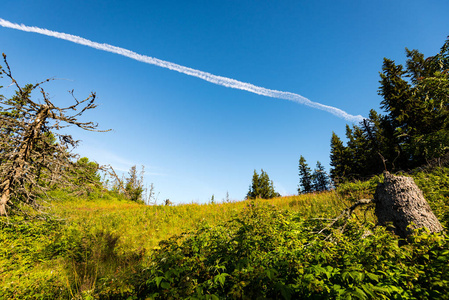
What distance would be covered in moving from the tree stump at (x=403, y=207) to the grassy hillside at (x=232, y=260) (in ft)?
1.03

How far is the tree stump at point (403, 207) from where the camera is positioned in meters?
2.75

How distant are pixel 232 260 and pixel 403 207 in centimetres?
277

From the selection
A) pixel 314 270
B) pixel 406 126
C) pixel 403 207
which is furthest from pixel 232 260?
pixel 406 126

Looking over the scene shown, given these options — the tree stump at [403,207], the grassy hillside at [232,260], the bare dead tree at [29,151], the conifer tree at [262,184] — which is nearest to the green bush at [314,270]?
the grassy hillside at [232,260]

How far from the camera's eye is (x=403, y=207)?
288 centimetres

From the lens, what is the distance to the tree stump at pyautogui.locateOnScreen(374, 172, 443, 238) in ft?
9.01

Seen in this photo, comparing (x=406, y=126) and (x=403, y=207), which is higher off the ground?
(x=406, y=126)

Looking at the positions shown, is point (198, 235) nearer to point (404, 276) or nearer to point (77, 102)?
point (404, 276)

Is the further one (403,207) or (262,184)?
(262,184)

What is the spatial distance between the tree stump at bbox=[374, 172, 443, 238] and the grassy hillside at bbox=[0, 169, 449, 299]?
0.31 meters

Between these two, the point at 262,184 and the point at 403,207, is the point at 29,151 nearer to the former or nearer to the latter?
the point at 403,207

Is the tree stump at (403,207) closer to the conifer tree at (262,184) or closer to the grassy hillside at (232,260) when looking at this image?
the grassy hillside at (232,260)

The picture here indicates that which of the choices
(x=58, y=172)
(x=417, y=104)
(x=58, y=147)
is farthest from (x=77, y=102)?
(x=417, y=104)

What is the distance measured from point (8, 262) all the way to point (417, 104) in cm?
2894
